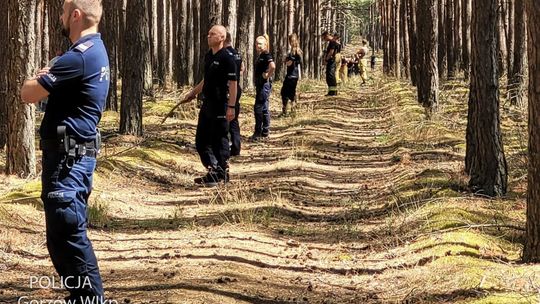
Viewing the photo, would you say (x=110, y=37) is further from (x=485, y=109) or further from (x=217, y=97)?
(x=485, y=109)

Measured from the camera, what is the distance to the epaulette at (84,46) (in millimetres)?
4551

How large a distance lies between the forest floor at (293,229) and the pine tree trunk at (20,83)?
1.22ft

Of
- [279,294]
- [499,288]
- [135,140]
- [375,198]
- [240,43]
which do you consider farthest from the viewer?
[240,43]

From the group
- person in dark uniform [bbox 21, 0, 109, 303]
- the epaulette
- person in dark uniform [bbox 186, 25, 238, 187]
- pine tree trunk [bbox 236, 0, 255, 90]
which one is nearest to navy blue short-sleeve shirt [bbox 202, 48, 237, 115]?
person in dark uniform [bbox 186, 25, 238, 187]

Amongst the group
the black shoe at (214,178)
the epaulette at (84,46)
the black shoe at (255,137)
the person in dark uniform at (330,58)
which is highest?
the person in dark uniform at (330,58)

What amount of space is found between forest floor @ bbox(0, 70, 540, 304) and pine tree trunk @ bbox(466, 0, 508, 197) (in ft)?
0.99

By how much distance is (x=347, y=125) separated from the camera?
64.7 feet

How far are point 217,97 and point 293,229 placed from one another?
2.64 metres

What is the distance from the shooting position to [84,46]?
15.0ft

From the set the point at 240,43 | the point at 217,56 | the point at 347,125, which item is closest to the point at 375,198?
the point at 217,56

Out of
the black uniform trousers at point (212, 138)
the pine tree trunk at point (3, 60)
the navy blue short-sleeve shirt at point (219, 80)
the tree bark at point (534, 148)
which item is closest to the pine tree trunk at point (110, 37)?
the pine tree trunk at point (3, 60)

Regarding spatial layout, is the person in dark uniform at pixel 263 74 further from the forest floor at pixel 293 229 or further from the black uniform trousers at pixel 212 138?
the black uniform trousers at pixel 212 138

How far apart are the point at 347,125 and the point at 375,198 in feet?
31.8

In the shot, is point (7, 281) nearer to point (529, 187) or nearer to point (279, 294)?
point (279, 294)
